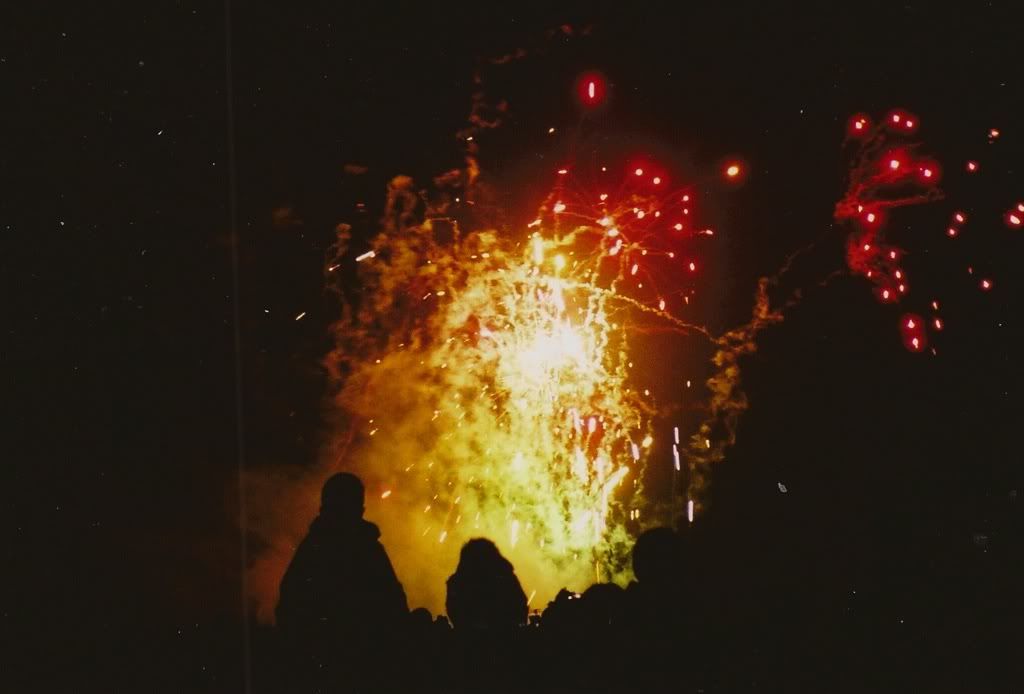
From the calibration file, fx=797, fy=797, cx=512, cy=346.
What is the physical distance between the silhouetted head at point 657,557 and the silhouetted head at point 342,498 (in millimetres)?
1337

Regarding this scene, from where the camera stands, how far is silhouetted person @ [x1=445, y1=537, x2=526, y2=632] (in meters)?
3.57

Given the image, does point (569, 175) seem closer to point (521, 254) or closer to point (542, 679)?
point (521, 254)

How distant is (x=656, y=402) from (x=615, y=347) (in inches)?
58.3

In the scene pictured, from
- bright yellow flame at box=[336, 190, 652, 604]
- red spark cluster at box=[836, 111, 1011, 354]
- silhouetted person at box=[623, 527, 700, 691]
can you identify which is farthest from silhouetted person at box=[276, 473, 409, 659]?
red spark cluster at box=[836, 111, 1011, 354]

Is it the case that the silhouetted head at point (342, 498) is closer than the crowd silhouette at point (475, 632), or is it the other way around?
the crowd silhouette at point (475, 632)

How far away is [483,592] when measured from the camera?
362 centimetres

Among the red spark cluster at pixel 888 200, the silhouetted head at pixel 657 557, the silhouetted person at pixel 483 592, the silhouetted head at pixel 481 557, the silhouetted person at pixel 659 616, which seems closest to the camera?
the silhouetted person at pixel 659 616

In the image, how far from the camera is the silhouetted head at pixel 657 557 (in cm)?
319

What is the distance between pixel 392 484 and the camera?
9.54m

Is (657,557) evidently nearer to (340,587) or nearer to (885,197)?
(340,587)

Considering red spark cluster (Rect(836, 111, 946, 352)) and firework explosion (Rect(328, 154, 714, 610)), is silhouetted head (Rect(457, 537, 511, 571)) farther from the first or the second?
red spark cluster (Rect(836, 111, 946, 352))

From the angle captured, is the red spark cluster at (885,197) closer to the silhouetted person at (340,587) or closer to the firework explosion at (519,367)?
the firework explosion at (519,367)

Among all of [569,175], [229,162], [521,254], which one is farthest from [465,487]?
[229,162]

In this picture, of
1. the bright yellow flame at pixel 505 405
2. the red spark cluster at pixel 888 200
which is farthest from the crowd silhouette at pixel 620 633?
the red spark cluster at pixel 888 200
